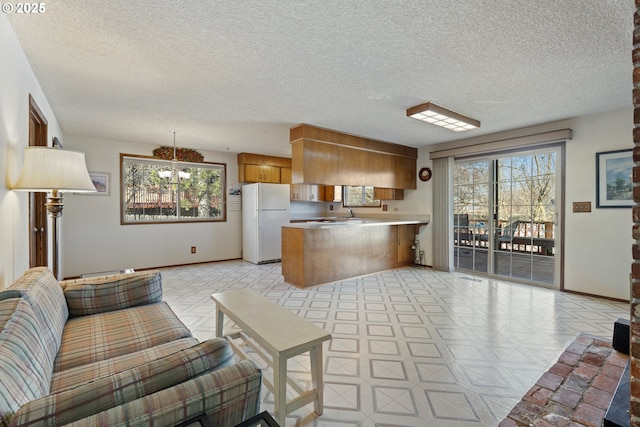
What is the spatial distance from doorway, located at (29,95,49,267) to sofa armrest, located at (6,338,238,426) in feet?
7.97

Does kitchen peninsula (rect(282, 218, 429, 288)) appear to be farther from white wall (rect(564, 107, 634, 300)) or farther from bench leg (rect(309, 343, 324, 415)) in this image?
bench leg (rect(309, 343, 324, 415))

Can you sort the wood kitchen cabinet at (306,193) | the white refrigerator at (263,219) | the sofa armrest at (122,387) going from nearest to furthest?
the sofa armrest at (122,387) < the white refrigerator at (263,219) < the wood kitchen cabinet at (306,193)

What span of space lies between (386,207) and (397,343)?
4.01m

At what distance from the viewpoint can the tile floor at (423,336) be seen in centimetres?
170

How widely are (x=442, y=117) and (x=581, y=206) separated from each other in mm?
2150

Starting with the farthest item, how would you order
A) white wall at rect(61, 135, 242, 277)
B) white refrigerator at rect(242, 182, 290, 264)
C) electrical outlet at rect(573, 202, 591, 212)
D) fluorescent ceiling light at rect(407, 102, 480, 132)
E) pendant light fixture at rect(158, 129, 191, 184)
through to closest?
1. white refrigerator at rect(242, 182, 290, 264)
2. pendant light fixture at rect(158, 129, 191, 184)
3. white wall at rect(61, 135, 242, 277)
4. electrical outlet at rect(573, 202, 591, 212)
5. fluorescent ceiling light at rect(407, 102, 480, 132)

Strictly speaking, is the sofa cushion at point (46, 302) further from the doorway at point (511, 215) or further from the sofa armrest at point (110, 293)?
the doorway at point (511, 215)

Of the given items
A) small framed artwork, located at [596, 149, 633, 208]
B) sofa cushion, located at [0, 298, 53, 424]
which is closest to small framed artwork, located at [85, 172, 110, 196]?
sofa cushion, located at [0, 298, 53, 424]

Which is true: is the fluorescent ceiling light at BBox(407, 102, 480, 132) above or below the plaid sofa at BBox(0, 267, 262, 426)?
above

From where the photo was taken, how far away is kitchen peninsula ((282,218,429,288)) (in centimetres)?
417

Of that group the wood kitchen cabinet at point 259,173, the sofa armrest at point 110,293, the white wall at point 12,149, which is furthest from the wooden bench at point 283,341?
the wood kitchen cabinet at point 259,173

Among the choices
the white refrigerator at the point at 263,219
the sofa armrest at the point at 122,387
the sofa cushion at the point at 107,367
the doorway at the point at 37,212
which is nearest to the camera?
the sofa armrest at the point at 122,387

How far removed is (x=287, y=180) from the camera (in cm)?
679

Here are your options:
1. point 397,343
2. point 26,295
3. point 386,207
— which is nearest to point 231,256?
point 386,207
